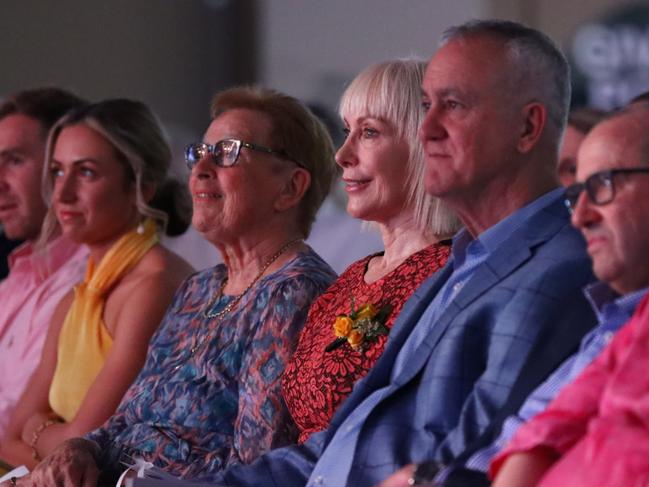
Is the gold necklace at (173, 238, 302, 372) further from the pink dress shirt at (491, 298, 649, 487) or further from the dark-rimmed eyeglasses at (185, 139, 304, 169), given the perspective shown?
the pink dress shirt at (491, 298, 649, 487)

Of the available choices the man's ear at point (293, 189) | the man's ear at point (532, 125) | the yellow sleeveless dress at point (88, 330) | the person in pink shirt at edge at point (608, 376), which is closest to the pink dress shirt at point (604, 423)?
the person in pink shirt at edge at point (608, 376)

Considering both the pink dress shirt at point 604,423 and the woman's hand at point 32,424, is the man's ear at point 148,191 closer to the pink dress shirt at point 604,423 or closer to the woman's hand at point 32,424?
the woman's hand at point 32,424

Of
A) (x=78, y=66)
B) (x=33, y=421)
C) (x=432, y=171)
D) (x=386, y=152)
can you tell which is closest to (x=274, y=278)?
(x=386, y=152)

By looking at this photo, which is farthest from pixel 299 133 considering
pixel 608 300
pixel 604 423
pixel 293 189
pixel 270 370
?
pixel 604 423

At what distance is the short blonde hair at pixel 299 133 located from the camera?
3.29 m

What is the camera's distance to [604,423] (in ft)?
5.65

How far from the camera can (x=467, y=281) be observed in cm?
234

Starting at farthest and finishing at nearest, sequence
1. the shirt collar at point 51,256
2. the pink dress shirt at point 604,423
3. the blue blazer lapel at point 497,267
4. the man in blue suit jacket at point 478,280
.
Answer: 1. the shirt collar at point 51,256
2. the blue blazer lapel at point 497,267
3. the man in blue suit jacket at point 478,280
4. the pink dress shirt at point 604,423

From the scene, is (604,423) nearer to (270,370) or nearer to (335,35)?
(270,370)

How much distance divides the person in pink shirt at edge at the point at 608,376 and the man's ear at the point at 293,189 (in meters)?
1.37

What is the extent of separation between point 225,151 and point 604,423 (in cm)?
175

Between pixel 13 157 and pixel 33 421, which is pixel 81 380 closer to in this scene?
pixel 33 421

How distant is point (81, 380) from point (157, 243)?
0.48 meters

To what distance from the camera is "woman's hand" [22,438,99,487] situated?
9.78ft
